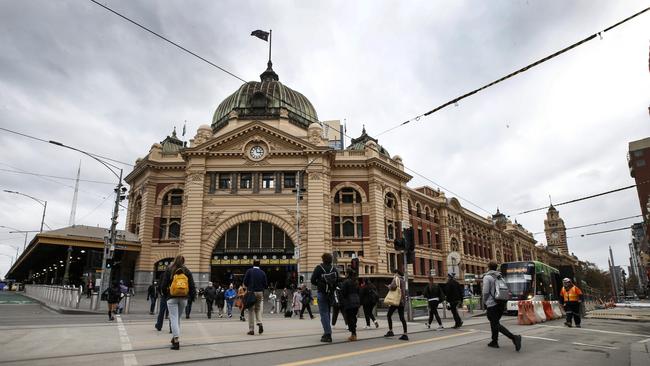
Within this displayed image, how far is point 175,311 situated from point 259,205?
31.4m

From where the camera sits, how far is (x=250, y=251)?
1513 inches

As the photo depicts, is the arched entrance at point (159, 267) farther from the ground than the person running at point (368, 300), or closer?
farther from the ground

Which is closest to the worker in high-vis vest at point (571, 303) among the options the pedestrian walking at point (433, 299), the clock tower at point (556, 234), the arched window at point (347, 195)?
the pedestrian walking at point (433, 299)

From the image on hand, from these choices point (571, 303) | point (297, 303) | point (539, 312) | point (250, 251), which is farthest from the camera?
point (250, 251)

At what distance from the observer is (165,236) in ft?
136

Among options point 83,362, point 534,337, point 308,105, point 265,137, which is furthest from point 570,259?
point 83,362

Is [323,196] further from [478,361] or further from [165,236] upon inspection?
[478,361]

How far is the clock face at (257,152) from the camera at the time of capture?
40781 mm

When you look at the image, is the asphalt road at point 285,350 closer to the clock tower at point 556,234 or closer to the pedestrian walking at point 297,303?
the pedestrian walking at point 297,303

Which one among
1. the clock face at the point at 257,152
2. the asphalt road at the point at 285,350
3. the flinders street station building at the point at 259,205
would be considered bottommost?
the asphalt road at the point at 285,350

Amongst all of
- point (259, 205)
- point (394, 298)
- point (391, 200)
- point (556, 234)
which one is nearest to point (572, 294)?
point (394, 298)

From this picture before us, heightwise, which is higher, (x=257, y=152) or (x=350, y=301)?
(x=257, y=152)

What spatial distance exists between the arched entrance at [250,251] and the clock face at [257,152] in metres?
6.39

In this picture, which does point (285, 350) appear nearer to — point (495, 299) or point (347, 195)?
point (495, 299)
